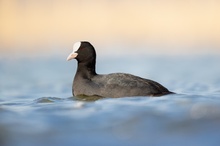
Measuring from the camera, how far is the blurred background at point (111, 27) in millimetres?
27359

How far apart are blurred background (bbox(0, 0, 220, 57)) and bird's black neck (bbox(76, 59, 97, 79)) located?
14.5 meters

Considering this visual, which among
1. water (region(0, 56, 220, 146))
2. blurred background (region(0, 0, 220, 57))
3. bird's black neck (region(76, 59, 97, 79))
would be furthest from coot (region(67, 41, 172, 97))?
blurred background (region(0, 0, 220, 57))

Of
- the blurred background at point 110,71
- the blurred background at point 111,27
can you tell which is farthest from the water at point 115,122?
the blurred background at point 111,27

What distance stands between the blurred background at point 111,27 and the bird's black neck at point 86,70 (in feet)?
47.5

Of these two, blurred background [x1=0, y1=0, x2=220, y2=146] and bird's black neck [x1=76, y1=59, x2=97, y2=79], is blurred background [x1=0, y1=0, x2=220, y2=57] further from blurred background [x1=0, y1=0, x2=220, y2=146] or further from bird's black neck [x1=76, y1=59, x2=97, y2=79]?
bird's black neck [x1=76, y1=59, x2=97, y2=79]

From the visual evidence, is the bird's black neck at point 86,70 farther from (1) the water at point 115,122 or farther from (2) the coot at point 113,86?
(1) the water at point 115,122

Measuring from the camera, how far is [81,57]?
386 inches

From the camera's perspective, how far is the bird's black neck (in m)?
9.49

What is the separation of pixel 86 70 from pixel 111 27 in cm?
2181

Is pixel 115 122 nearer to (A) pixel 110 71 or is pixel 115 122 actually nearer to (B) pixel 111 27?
(A) pixel 110 71

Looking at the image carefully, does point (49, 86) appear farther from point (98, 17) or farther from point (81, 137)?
point (98, 17)

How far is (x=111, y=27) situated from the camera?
31.3m

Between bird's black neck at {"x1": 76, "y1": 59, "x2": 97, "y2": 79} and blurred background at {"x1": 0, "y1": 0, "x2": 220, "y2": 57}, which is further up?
blurred background at {"x1": 0, "y1": 0, "x2": 220, "y2": 57}

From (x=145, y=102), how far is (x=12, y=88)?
7.25m
